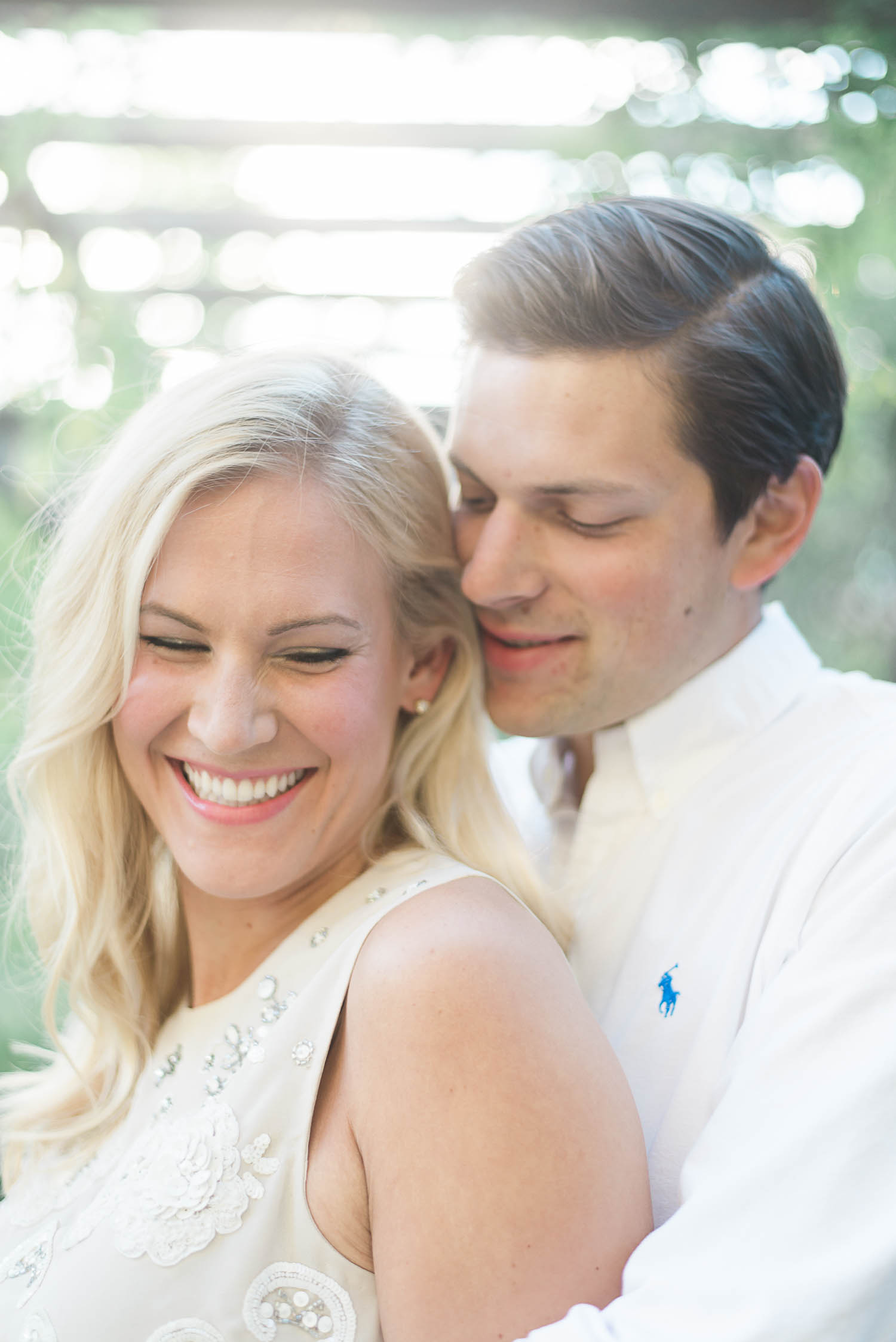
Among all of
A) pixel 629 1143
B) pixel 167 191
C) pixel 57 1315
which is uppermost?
pixel 167 191

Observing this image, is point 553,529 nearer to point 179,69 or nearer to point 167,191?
point 179,69

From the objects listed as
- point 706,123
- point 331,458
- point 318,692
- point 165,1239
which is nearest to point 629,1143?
point 165,1239

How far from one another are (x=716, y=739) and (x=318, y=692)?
733 mm

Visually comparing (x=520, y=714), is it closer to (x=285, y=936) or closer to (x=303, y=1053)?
(x=285, y=936)

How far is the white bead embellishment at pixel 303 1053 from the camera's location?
1412 millimetres

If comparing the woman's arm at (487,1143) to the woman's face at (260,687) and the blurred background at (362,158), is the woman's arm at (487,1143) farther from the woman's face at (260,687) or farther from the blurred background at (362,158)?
the blurred background at (362,158)

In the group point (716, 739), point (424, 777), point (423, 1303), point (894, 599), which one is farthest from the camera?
point (894, 599)

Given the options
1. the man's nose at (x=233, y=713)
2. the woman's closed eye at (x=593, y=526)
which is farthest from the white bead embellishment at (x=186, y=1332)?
the woman's closed eye at (x=593, y=526)

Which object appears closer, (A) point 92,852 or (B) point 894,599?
(A) point 92,852

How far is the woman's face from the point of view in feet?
4.83

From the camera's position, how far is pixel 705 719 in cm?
192

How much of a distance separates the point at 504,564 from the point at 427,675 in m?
0.21

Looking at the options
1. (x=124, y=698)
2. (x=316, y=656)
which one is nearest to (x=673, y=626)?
(x=316, y=656)

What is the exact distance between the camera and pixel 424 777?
1.76 m
